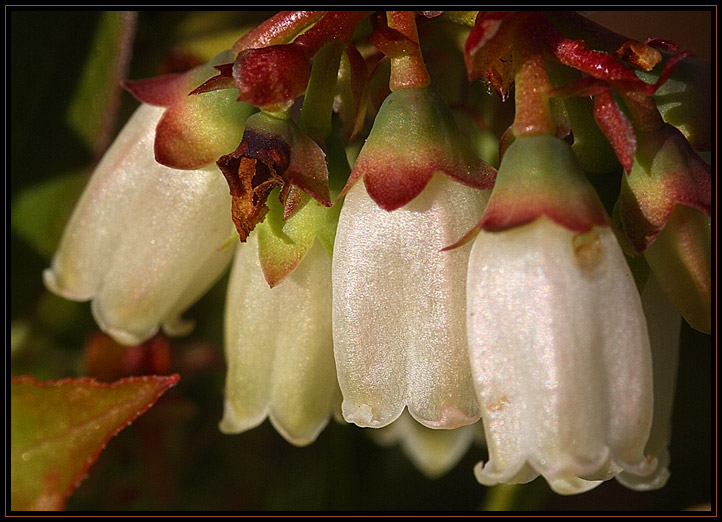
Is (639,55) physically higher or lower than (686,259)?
higher

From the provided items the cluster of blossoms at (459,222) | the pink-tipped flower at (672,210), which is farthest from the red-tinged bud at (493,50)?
the pink-tipped flower at (672,210)

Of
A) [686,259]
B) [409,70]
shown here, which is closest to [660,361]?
[686,259]

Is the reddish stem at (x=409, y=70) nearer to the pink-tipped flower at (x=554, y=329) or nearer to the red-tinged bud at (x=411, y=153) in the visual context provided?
the red-tinged bud at (x=411, y=153)

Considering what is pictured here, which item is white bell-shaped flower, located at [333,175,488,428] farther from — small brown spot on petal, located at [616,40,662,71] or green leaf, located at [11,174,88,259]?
green leaf, located at [11,174,88,259]

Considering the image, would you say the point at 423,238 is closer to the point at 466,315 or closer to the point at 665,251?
the point at 466,315

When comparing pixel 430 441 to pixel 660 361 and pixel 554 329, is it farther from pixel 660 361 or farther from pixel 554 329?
pixel 554 329
